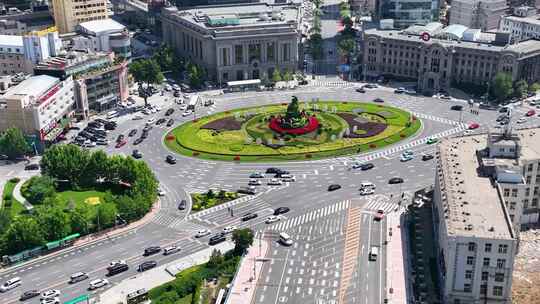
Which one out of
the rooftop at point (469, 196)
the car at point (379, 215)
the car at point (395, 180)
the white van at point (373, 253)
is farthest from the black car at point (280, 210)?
the rooftop at point (469, 196)

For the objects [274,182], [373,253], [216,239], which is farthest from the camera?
[274,182]

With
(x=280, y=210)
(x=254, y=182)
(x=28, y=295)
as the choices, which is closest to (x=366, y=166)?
(x=254, y=182)

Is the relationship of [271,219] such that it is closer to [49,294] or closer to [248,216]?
[248,216]

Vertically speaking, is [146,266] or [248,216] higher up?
[248,216]

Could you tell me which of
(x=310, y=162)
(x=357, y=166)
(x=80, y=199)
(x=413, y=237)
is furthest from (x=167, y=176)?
(x=413, y=237)

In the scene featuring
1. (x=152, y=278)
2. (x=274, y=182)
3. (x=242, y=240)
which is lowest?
(x=152, y=278)

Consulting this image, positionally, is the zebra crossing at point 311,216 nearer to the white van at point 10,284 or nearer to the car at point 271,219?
the car at point 271,219

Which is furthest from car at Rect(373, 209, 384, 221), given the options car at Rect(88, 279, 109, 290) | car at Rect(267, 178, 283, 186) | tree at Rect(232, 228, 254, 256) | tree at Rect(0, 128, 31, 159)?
tree at Rect(0, 128, 31, 159)

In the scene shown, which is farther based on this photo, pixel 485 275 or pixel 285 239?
pixel 285 239
